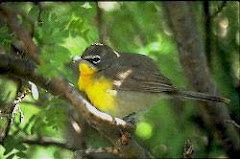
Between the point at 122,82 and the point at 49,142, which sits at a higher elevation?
the point at 122,82

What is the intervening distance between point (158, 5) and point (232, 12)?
670 millimetres

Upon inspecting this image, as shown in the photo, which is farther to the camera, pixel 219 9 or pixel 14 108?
pixel 219 9

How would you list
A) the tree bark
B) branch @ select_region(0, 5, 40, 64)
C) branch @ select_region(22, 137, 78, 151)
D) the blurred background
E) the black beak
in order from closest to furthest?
branch @ select_region(0, 5, 40, 64)
the black beak
the blurred background
the tree bark
branch @ select_region(22, 137, 78, 151)

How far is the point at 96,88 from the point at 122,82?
0.21 m

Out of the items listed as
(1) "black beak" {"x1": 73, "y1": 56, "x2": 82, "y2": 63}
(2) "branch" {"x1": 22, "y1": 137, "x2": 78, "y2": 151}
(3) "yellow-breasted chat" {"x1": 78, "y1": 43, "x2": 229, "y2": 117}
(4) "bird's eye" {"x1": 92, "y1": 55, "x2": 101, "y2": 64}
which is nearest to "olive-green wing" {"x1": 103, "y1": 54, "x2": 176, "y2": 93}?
(3) "yellow-breasted chat" {"x1": 78, "y1": 43, "x2": 229, "y2": 117}

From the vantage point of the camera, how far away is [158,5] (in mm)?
3555

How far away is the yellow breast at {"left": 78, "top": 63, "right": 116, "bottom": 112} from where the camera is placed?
12.0ft

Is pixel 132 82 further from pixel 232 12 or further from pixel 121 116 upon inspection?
pixel 232 12

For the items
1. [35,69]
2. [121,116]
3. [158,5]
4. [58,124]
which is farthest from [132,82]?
[35,69]

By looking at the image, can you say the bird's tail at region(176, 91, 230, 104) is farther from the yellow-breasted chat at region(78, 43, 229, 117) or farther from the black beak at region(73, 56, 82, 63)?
the black beak at region(73, 56, 82, 63)

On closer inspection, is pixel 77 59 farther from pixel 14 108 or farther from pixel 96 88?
pixel 14 108

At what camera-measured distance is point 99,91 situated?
3.70 m

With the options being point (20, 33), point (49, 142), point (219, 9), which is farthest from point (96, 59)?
point (20, 33)

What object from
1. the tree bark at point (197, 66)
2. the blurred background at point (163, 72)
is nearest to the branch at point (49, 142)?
the blurred background at point (163, 72)
